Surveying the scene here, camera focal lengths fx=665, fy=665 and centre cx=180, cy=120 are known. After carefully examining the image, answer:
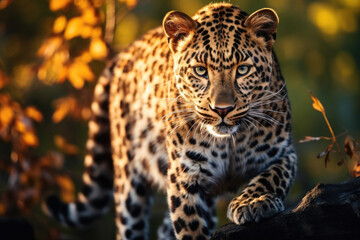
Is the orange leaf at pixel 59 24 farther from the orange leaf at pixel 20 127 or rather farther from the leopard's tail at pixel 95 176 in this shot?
the orange leaf at pixel 20 127

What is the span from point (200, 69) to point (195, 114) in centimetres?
39

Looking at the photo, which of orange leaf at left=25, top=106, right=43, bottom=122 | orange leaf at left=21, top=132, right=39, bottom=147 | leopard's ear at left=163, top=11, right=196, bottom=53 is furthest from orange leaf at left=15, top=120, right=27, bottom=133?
leopard's ear at left=163, top=11, right=196, bottom=53

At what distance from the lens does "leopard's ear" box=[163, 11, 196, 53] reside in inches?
201

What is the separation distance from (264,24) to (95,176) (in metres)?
3.07

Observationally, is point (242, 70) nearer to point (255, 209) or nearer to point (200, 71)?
point (200, 71)

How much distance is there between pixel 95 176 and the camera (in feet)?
23.9

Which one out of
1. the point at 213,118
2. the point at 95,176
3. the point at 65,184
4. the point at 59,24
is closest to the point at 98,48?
the point at 59,24

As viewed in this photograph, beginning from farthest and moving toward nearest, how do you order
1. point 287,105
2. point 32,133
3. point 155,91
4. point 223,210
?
1. point 223,210
2. point 32,133
3. point 155,91
4. point 287,105

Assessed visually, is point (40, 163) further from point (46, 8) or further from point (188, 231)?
point (46, 8)

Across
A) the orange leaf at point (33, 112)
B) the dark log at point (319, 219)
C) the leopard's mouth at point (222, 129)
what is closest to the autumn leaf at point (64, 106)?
the orange leaf at point (33, 112)

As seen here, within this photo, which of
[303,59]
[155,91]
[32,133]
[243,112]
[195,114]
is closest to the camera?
[243,112]

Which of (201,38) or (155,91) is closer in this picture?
(201,38)

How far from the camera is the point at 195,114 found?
16.9 ft

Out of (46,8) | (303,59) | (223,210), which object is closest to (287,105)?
(223,210)
